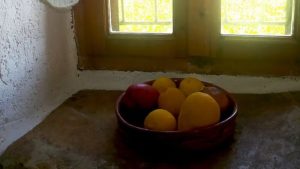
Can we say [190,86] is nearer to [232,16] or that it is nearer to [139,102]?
[139,102]

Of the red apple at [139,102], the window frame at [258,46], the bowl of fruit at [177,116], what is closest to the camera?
the bowl of fruit at [177,116]

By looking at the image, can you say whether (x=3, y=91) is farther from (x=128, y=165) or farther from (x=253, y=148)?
(x=253, y=148)

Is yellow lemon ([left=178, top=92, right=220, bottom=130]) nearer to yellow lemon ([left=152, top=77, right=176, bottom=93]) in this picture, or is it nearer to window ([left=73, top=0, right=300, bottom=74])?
yellow lemon ([left=152, top=77, right=176, bottom=93])

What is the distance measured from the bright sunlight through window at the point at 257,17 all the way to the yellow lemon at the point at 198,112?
336 millimetres

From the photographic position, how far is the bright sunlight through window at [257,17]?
1.03 metres

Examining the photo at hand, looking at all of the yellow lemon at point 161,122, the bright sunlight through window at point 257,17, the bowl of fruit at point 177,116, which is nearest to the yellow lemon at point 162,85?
the bowl of fruit at point 177,116

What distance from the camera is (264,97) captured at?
1.06m

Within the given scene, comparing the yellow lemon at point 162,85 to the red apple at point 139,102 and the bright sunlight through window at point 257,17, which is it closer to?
the red apple at point 139,102

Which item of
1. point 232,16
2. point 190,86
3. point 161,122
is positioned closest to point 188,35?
point 232,16

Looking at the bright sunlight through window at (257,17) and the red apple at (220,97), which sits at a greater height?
the bright sunlight through window at (257,17)

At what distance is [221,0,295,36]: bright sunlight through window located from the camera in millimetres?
1033

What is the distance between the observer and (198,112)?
77 centimetres

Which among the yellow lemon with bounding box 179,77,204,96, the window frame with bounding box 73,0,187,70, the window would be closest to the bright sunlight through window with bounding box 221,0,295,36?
the window

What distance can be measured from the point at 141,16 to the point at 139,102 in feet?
1.04
